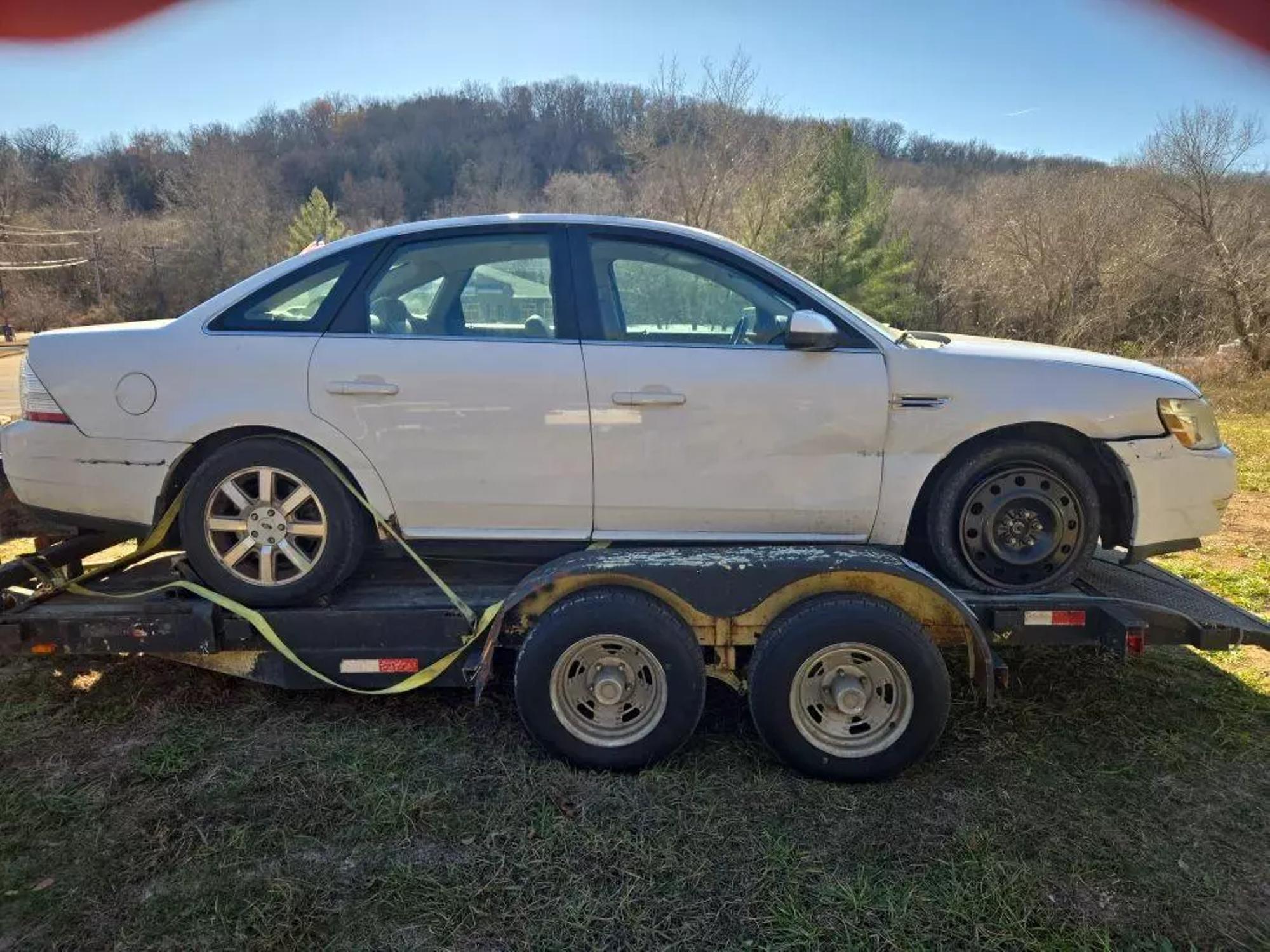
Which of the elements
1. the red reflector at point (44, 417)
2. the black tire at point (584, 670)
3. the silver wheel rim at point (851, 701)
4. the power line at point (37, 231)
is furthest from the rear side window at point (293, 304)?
the power line at point (37, 231)

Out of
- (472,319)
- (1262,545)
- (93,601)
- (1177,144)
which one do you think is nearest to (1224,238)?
(1177,144)

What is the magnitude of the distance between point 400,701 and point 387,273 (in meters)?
1.98

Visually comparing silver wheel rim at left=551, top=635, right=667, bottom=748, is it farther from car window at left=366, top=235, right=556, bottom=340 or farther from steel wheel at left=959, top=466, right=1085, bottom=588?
steel wheel at left=959, top=466, right=1085, bottom=588

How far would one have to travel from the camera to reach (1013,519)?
3.59m

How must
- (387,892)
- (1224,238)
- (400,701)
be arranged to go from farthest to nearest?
(1224,238) < (400,701) < (387,892)

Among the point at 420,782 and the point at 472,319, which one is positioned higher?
the point at 472,319

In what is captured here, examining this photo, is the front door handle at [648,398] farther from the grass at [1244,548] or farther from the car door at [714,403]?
the grass at [1244,548]

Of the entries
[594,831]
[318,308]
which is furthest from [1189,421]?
[318,308]

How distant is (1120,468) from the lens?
3.55 m

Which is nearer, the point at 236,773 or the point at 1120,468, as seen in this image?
the point at 236,773

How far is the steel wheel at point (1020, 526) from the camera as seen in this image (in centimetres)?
355

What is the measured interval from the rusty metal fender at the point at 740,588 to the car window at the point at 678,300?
3.13 feet

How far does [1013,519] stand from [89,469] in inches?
Answer: 160

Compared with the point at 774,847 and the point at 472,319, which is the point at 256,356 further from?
the point at 774,847
